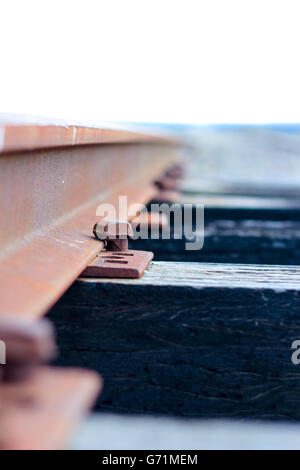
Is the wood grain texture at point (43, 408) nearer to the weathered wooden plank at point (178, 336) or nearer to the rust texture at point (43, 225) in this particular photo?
the rust texture at point (43, 225)

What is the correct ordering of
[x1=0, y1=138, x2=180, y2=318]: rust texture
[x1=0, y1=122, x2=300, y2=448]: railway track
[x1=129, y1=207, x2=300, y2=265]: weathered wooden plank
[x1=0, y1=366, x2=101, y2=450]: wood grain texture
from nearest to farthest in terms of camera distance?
[x1=0, y1=366, x2=101, y2=450]: wood grain texture
[x1=0, y1=138, x2=180, y2=318]: rust texture
[x1=0, y1=122, x2=300, y2=448]: railway track
[x1=129, y1=207, x2=300, y2=265]: weathered wooden plank

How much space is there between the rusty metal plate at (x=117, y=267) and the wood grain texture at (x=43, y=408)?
757 millimetres

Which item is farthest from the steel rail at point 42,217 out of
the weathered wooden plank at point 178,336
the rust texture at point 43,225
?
the weathered wooden plank at point 178,336

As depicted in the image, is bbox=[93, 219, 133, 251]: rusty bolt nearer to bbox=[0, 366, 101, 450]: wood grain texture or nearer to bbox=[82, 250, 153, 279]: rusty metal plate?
bbox=[82, 250, 153, 279]: rusty metal plate

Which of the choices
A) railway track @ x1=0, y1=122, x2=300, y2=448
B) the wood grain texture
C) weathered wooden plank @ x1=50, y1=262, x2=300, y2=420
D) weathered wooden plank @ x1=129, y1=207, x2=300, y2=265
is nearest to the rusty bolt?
railway track @ x1=0, y1=122, x2=300, y2=448

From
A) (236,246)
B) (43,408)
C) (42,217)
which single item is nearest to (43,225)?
(42,217)

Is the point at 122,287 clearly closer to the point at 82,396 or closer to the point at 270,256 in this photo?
the point at 82,396

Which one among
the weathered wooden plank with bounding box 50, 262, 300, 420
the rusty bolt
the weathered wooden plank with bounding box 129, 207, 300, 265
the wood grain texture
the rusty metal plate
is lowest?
the wood grain texture

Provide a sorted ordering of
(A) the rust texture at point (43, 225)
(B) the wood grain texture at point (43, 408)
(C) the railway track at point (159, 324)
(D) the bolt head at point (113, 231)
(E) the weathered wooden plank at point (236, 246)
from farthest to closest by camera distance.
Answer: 1. (E) the weathered wooden plank at point (236, 246)
2. (D) the bolt head at point (113, 231)
3. (C) the railway track at point (159, 324)
4. (A) the rust texture at point (43, 225)
5. (B) the wood grain texture at point (43, 408)

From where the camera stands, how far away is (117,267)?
1.85 meters

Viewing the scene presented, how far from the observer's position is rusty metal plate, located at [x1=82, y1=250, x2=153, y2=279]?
6.05ft

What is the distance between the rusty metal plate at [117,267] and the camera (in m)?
1.84

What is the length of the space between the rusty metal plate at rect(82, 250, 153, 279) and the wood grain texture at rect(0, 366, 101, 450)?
76cm

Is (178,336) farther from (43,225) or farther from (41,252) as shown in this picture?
(43,225)
